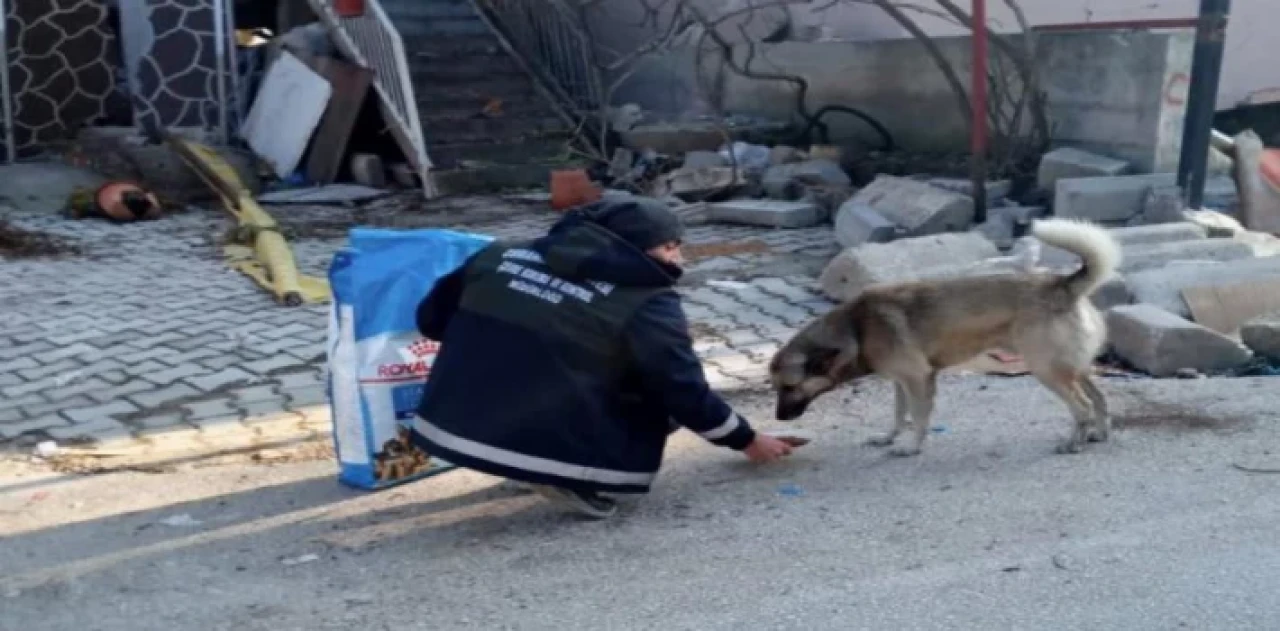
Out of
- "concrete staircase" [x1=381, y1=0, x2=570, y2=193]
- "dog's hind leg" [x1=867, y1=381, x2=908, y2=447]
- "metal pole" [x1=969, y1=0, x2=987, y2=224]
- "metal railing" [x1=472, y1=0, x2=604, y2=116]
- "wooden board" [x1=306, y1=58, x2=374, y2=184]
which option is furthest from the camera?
"metal railing" [x1=472, y1=0, x2=604, y2=116]

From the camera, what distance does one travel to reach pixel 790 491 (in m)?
5.38

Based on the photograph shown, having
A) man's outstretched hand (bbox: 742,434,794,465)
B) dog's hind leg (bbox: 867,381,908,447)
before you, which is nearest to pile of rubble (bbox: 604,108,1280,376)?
dog's hind leg (bbox: 867,381,908,447)

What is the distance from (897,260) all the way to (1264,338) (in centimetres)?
197

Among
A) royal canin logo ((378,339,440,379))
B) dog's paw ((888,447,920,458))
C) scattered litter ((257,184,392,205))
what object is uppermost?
royal canin logo ((378,339,440,379))

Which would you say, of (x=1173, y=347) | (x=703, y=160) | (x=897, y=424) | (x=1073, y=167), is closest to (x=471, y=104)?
(x=703, y=160)

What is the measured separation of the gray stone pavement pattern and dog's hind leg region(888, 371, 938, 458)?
1339 mm

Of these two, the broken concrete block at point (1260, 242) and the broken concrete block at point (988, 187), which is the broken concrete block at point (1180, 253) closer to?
the broken concrete block at point (1260, 242)

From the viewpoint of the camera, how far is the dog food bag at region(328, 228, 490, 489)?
545cm

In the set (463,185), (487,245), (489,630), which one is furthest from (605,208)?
(463,185)

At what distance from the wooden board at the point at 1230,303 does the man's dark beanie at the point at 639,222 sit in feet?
11.4

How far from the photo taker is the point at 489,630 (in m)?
4.23

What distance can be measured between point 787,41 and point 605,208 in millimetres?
9094

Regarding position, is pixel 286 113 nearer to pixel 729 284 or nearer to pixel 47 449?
pixel 729 284

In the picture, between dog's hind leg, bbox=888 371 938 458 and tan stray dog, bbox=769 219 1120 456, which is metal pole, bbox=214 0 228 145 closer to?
tan stray dog, bbox=769 219 1120 456
